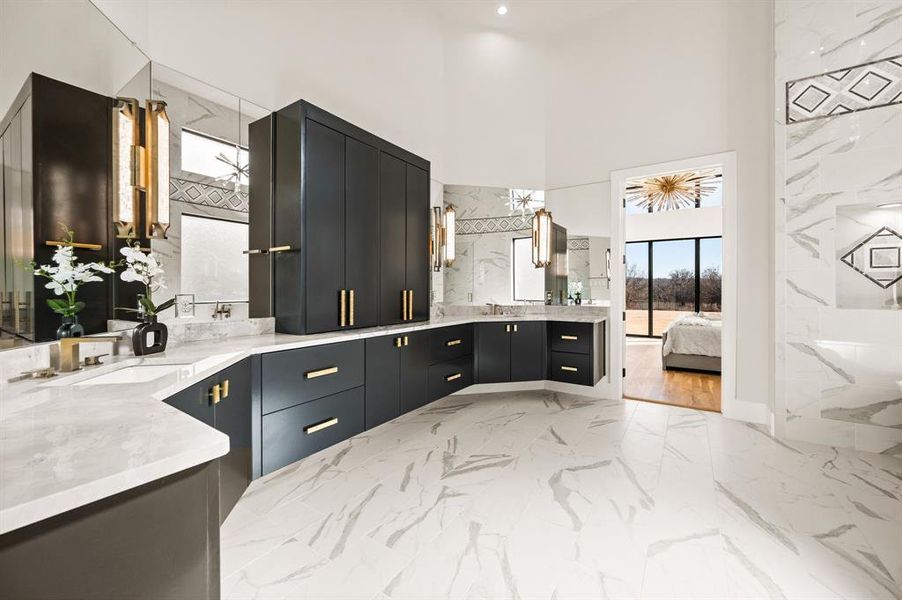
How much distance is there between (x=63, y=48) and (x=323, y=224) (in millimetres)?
1359

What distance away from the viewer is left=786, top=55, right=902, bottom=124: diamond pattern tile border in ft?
9.18

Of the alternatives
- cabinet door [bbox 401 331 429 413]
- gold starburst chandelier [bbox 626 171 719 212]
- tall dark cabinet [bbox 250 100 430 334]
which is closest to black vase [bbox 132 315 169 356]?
tall dark cabinet [bbox 250 100 430 334]

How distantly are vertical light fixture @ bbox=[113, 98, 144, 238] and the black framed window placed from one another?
333 inches

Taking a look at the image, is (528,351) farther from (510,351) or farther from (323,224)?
(323,224)

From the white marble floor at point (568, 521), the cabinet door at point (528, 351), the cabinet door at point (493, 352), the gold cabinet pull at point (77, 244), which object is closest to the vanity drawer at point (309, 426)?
the white marble floor at point (568, 521)

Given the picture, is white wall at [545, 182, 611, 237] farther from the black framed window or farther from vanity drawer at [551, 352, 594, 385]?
the black framed window

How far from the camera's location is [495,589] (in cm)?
148

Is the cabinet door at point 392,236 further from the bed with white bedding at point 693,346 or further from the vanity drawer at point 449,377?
the bed with white bedding at point 693,346

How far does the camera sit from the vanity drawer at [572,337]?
12.6 feet

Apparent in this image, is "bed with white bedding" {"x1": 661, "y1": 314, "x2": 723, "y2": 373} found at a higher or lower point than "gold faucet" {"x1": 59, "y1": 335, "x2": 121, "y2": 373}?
lower

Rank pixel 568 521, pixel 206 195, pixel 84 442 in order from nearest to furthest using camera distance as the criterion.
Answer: pixel 84 442 → pixel 568 521 → pixel 206 195

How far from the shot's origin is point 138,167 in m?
1.85

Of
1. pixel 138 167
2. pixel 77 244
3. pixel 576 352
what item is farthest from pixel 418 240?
pixel 77 244

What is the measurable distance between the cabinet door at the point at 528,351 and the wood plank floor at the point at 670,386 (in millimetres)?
1125
